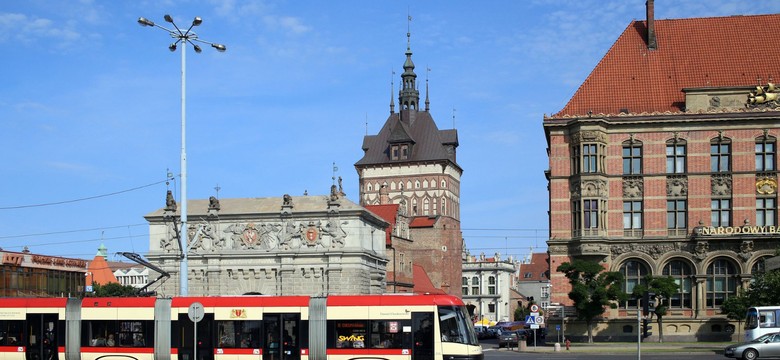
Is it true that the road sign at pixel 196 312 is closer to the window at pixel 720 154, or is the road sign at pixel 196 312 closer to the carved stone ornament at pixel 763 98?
the window at pixel 720 154

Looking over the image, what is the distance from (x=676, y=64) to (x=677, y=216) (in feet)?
34.8

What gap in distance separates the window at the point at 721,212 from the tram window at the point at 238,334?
39648mm

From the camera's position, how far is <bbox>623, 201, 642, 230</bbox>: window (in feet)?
212

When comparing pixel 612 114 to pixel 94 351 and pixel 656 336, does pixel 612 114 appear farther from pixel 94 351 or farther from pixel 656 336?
pixel 94 351

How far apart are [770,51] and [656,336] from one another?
2037 cm

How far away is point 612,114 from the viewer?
214 ft

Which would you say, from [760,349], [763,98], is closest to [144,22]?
[760,349]

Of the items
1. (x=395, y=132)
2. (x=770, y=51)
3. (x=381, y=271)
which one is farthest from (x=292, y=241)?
(x=395, y=132)

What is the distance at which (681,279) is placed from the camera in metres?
Result: 63.5

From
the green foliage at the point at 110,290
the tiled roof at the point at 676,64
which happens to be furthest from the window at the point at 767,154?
the green foliage at the point at 110,290

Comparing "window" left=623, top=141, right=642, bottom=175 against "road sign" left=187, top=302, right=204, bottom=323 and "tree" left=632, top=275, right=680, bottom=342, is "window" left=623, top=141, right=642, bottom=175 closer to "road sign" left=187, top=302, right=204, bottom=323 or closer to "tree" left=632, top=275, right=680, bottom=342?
"tree" left=632, top=275, right=680, bottom=342

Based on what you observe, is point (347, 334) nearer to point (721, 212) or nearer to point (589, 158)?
point (589, 158)

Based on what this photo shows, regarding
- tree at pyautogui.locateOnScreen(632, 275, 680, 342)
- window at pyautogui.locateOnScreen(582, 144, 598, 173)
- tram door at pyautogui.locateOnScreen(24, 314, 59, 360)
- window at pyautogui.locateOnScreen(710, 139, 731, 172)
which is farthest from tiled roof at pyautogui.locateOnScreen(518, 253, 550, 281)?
tram door at pyautogui.locateOnScreen(24, 314, 59, 360)

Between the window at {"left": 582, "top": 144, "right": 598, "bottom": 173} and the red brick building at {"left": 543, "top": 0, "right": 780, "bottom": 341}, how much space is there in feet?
0.21
